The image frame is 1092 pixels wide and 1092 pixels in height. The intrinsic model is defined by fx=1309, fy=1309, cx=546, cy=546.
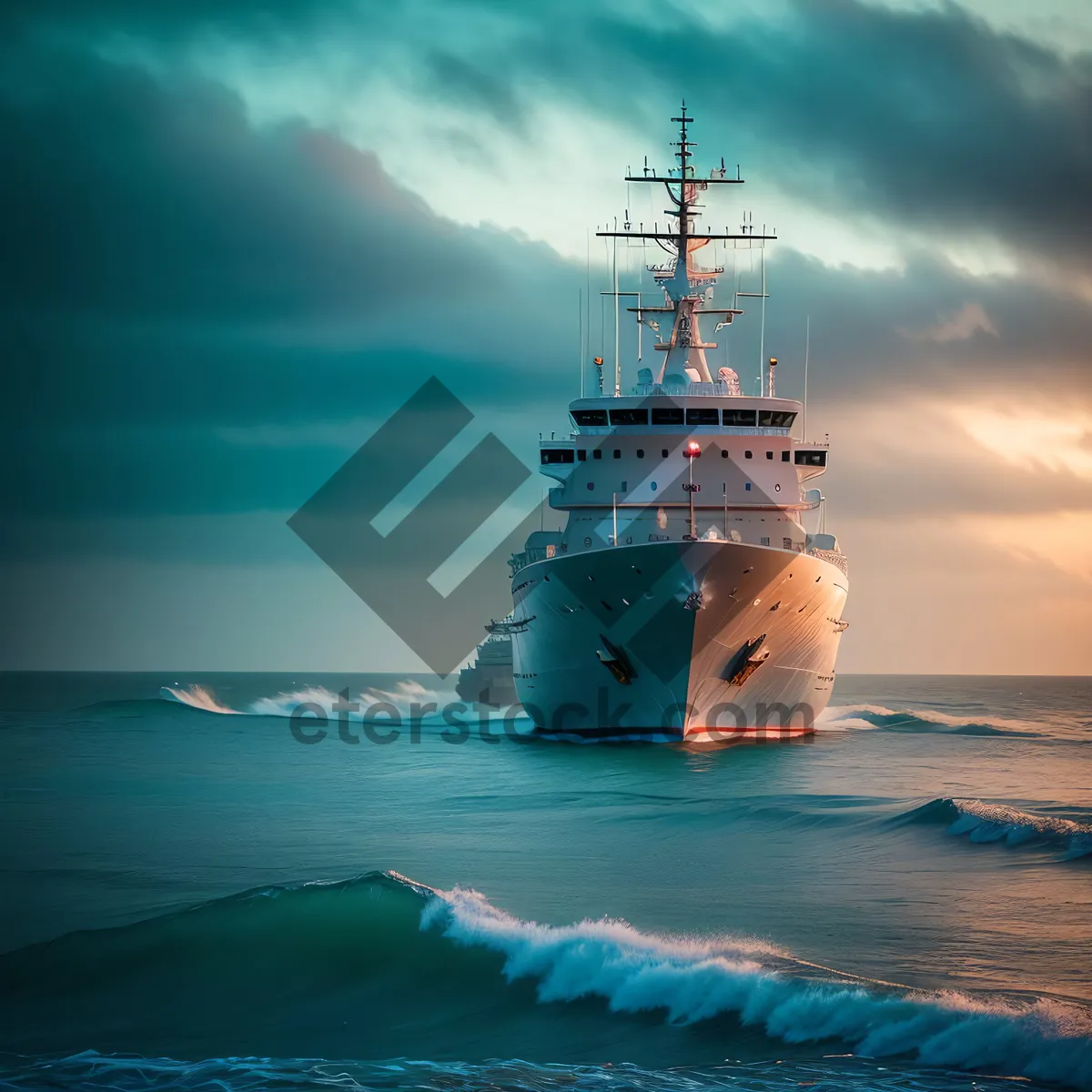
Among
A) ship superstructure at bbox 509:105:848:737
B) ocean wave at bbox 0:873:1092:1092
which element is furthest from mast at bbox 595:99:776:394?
ocean wave at bbox 0:873:1092:1092

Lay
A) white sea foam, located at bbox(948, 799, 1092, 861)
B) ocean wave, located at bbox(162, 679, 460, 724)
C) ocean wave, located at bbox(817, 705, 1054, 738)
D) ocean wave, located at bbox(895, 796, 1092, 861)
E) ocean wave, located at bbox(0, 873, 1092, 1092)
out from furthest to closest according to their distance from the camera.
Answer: ocean wave, located at bbox(162, 679, 460, 724)
ocean wave, located at bbox(817, 705, 1054, 738)
ocean wave, located at bbox(895, 796, 1092, 861)
white sea foam, located at bbox(948, 799, 1092, 861)
ocean wave, located at bbox(0, 873, 1092, 1092)

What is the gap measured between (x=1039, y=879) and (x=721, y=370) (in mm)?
29845

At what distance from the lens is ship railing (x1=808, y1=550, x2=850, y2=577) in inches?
1604

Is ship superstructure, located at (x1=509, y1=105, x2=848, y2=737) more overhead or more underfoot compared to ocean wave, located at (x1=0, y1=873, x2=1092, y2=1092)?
more overhead

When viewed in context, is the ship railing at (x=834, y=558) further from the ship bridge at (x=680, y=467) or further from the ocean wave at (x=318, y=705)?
the ocean wave at (x=318, y=705)

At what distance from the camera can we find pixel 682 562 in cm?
3341

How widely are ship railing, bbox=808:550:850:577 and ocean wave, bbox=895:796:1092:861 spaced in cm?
1461

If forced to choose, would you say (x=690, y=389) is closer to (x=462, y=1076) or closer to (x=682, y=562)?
(x=682, y=562)

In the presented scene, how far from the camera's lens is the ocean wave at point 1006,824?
21422 millimetres

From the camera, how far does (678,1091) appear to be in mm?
11055

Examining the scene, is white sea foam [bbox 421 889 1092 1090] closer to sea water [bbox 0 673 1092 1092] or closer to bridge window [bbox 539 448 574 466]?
sea water [bbox 0 673 1092 1092]

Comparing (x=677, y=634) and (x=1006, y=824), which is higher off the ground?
(x=677, y=634)

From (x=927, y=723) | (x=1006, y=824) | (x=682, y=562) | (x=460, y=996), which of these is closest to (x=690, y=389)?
(x=682, y=562)

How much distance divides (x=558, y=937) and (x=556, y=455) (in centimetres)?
2923
